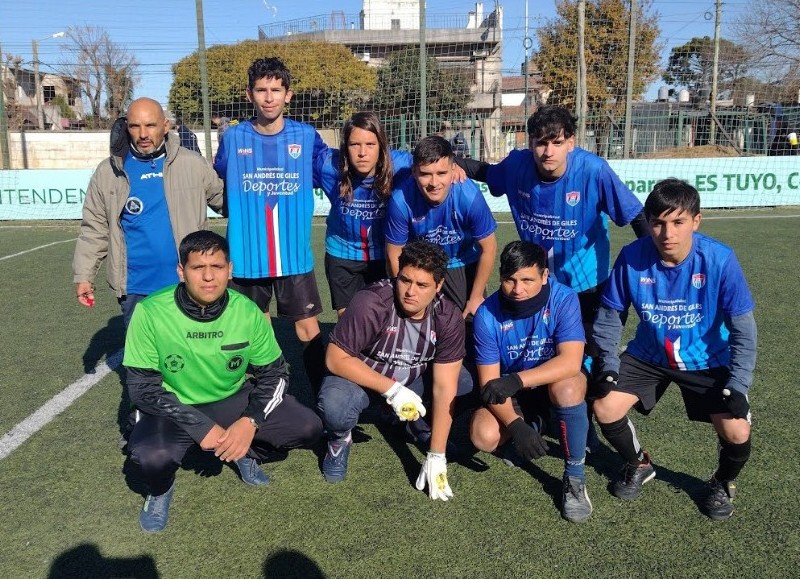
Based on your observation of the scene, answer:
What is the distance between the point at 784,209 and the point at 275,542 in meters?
13.4

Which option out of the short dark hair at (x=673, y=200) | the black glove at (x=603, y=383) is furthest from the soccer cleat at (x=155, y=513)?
the short dark hair at (x=673, y=200)

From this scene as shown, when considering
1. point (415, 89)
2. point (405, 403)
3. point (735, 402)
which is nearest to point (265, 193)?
point (405, 403)

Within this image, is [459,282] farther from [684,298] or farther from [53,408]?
[53,408]

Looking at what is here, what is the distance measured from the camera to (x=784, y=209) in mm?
13523

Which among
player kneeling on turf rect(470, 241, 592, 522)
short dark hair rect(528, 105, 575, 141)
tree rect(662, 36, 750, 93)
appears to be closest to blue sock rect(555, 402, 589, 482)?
player kneeling on turf rect(470, 241, 592, 522)

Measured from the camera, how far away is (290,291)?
4.26 metres

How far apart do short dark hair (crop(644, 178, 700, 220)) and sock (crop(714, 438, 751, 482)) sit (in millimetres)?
1017

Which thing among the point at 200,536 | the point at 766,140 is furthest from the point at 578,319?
the point at 766,140

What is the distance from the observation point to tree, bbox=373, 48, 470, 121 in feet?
47.5

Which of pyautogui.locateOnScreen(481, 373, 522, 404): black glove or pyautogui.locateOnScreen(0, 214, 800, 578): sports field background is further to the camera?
pyautogui.locateOnScreen(481, 373, 522, 404): black glove

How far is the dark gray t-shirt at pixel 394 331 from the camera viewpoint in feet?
11.4

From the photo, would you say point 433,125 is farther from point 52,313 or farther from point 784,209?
point 52,313

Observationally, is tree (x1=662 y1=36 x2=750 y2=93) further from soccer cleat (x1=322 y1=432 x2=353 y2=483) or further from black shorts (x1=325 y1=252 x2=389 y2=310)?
soccer cleat (x1=322 y1=432 x2=353 y2=483)

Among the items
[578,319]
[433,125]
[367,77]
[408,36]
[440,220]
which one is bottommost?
[578,319]
